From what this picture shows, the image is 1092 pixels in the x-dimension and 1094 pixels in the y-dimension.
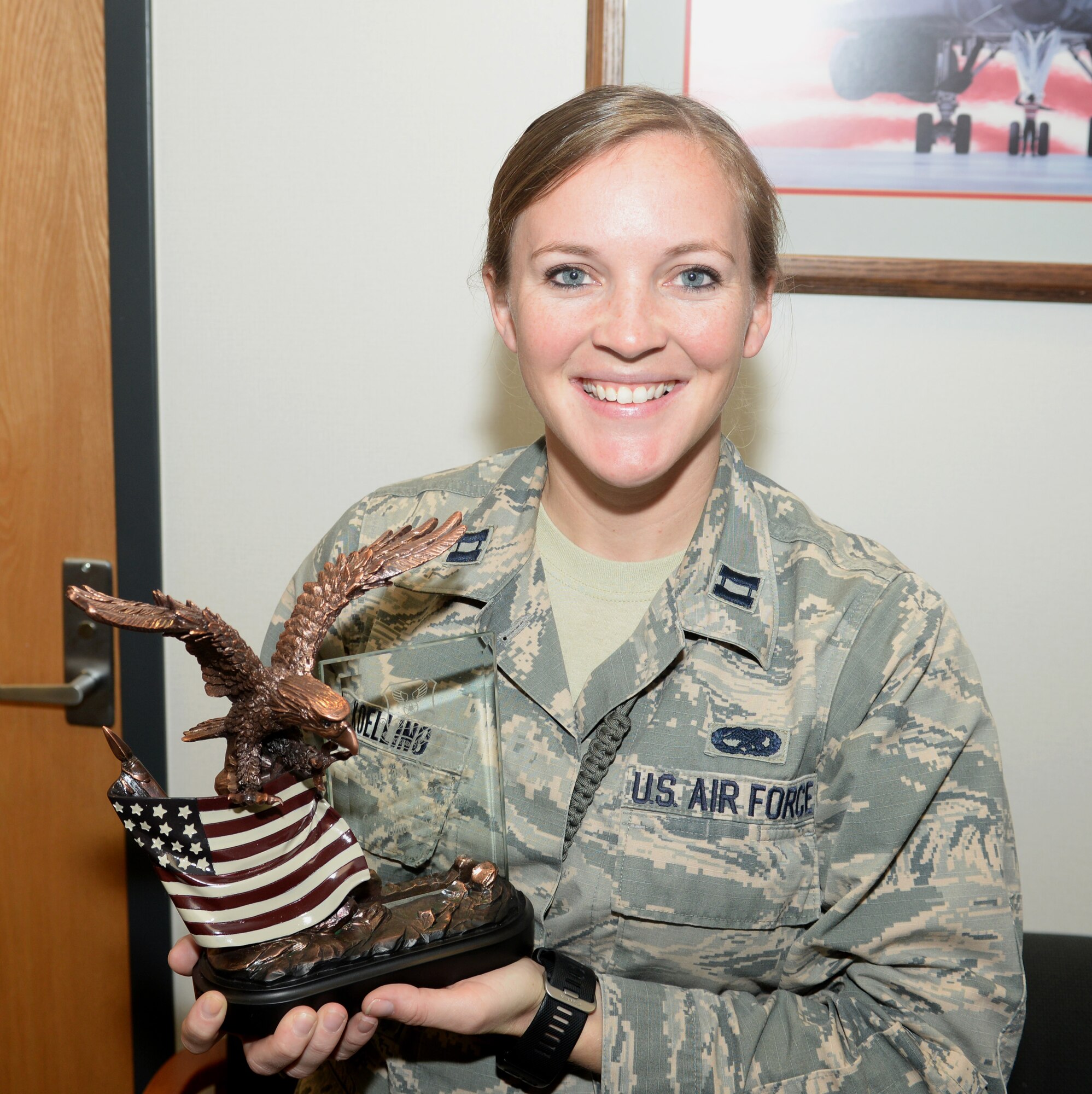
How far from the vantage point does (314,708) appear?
75 centimetres

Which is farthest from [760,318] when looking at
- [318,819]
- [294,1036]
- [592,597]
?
[294,1036]

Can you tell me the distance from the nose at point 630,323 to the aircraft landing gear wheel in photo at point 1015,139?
2.08 feet

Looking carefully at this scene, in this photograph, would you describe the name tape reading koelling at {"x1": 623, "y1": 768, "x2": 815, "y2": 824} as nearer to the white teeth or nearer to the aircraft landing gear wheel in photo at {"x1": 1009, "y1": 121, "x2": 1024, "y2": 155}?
the white teeth

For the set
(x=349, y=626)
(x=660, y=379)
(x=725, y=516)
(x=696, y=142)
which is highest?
(x=696, y=142)

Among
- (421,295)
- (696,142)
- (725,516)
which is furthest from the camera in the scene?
(421,295)

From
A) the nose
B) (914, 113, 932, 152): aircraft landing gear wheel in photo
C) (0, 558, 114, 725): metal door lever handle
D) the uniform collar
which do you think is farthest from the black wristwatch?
(914, 113, 932, 152): aircraft landing gear wheel in photo

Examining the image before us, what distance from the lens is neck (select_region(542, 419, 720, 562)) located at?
104 centimetres

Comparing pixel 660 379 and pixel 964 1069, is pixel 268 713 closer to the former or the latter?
pixel 660 379

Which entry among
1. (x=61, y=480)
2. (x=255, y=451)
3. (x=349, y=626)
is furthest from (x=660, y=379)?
(x=61, y=480)

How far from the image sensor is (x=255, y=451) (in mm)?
1424

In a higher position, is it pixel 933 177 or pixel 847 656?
pixel 933 177

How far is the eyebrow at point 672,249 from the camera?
2.98ft

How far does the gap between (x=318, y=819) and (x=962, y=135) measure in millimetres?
1090

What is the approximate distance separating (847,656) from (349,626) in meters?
0.52
